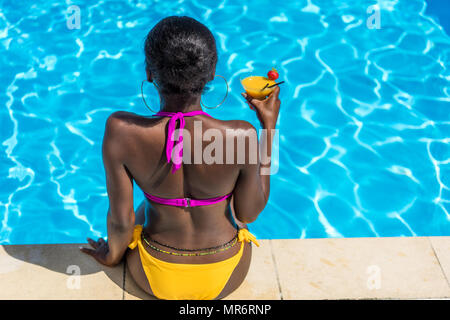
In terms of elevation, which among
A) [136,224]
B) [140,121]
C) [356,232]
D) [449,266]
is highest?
[140,121]

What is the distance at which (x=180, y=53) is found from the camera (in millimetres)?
2047

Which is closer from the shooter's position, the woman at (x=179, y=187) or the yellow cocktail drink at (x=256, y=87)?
the woman at (x=179, y=187)

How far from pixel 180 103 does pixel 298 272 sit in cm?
145

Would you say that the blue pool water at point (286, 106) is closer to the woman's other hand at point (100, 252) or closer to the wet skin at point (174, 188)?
the woman's other hand at point (100, 252)

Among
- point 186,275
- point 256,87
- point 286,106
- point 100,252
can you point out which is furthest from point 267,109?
point 286,106

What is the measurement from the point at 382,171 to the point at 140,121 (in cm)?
302

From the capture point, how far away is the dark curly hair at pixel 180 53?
2.04 metres

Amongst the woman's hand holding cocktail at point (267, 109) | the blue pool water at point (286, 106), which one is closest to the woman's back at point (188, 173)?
the woman's hand holding cocktail at point (267, 109)

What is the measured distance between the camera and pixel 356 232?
440 centimetres

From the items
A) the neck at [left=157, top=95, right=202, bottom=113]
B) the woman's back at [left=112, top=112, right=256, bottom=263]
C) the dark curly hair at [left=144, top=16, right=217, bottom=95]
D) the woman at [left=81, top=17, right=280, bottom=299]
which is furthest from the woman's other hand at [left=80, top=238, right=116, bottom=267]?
the dark curly hair at [left=144, top=16, right=217, bottom=95]

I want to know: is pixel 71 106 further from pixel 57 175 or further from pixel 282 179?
pixel 282 179

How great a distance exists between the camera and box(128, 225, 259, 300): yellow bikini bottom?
2.69 meters

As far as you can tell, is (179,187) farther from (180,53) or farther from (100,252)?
(100,252)
